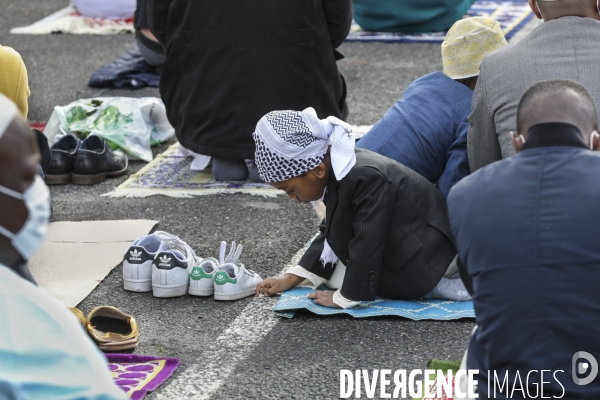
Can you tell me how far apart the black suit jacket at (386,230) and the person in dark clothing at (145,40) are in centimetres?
384

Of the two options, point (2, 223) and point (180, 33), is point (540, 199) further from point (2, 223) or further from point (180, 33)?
point (180, 33)

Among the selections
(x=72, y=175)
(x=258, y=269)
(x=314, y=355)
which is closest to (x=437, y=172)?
(x=258, y=269)

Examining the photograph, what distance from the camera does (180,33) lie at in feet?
17.1

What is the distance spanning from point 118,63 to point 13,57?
3.45m

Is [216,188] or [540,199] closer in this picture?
[540,199]

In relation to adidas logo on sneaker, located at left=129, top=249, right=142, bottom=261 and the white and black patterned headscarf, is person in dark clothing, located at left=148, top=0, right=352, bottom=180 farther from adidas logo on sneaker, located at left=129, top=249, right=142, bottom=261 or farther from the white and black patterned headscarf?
the white and black patterned headscarf

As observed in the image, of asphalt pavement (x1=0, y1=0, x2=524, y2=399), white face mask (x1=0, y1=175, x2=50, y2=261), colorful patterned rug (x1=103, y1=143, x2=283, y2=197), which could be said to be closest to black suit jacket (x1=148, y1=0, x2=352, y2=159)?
colorful patterned rug (x1=103, y1=143, x2=283, y2=197)

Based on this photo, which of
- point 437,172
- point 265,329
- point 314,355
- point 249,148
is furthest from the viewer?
point 249,148

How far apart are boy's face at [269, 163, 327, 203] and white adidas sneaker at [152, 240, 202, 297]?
557mm

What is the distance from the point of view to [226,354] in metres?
3.35

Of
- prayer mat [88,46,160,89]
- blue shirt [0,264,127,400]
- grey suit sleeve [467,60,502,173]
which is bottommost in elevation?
prayer mat [88,46,160,89]

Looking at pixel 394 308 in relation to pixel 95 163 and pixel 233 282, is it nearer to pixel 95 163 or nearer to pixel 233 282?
pixel 233 282

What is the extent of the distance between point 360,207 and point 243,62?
1.84m

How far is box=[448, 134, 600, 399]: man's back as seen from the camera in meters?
2.16
